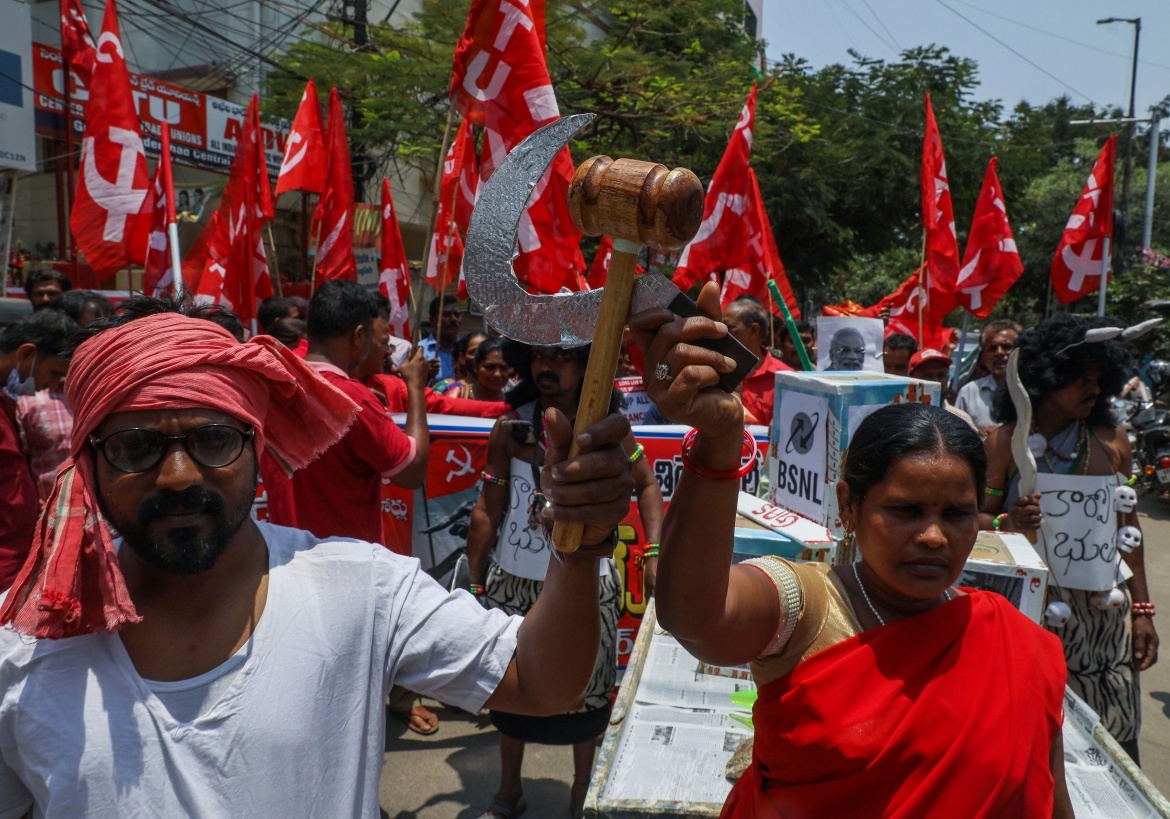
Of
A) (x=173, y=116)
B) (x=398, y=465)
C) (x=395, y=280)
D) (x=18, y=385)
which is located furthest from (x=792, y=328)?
(x=173, y=116)

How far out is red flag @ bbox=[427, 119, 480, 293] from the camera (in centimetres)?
521

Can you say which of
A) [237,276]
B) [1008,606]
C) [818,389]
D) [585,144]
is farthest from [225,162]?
[1008,606]

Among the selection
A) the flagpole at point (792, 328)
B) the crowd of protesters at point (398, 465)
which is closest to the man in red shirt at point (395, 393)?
the crowd of protesters at point (398, 465)

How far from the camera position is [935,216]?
7.34 metres

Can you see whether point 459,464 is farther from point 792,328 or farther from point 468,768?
point 792,328

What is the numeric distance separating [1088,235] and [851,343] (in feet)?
12.9

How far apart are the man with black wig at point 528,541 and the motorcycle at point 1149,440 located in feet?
25.2

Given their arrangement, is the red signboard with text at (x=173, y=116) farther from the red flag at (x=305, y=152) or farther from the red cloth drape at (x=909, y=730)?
the red cloth drape at (x=909, y=730)

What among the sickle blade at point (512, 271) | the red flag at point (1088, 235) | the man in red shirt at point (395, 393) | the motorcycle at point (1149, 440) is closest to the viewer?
the sickle blade at point (512, 271)

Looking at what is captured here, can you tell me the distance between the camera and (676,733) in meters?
2.35

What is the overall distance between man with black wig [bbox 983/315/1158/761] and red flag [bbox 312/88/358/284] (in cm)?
458

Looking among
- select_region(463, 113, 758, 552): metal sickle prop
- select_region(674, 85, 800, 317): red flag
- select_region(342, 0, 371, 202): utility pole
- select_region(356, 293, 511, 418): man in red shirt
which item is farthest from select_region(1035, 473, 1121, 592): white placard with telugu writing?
select_region(342, 0, 371, 202): utility pole

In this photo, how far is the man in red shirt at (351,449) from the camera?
3.04 meters

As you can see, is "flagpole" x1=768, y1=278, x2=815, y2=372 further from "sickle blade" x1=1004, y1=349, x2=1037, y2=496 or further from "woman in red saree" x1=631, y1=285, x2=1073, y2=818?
"woman in red saree" x1=631, y1=285, x2=1073, y2=818
